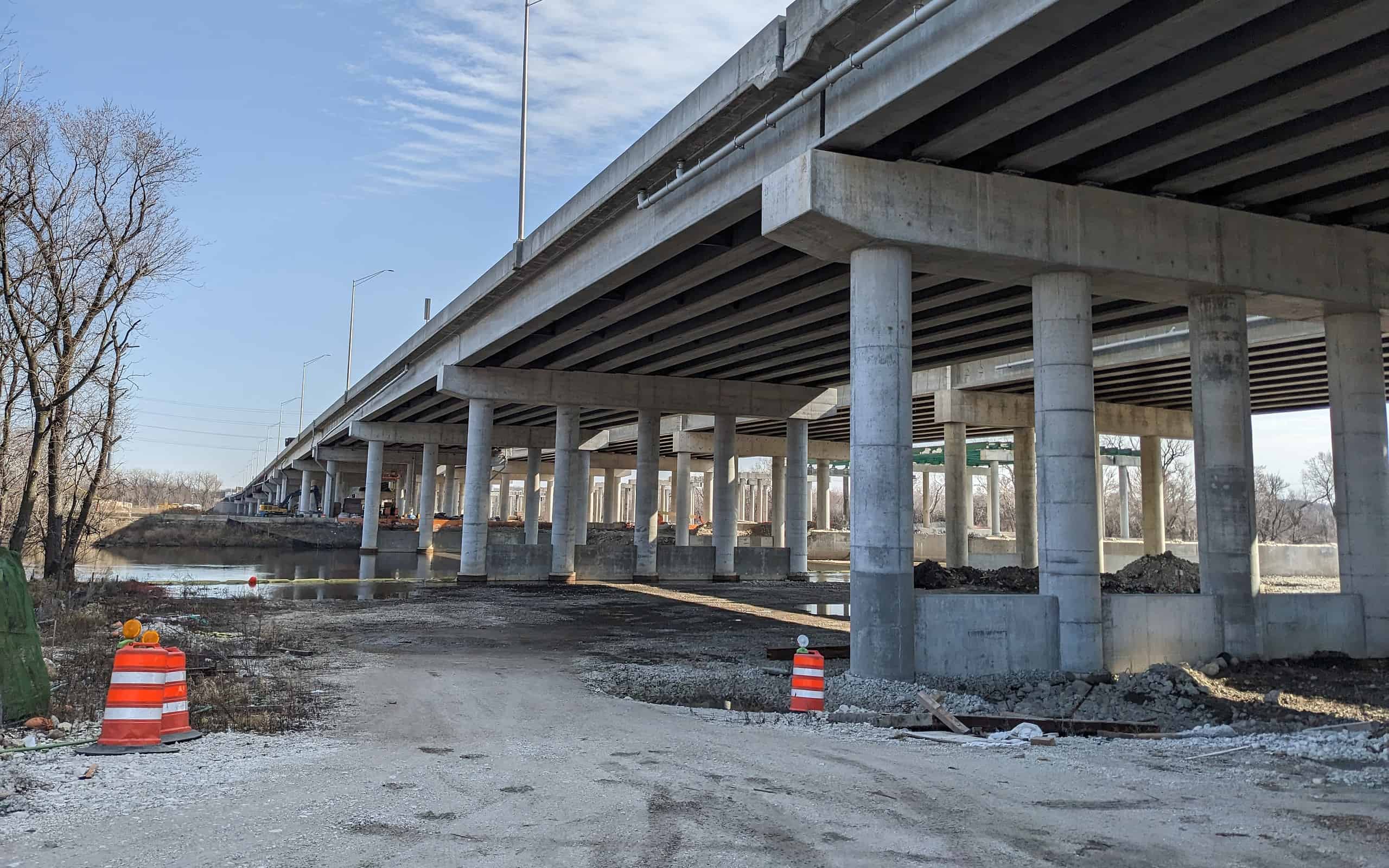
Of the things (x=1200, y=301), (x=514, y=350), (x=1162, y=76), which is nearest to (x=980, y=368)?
(x=514, y=350)

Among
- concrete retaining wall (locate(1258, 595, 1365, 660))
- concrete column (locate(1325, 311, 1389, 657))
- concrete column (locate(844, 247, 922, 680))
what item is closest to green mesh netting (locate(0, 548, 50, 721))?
concrete column (locate(844, 247, 922, 680))

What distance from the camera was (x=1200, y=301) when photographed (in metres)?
16.1

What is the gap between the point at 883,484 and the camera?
1332 cm

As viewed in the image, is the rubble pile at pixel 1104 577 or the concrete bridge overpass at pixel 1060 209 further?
the rubble pile at pixel 1104 577

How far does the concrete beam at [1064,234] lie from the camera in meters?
13.5

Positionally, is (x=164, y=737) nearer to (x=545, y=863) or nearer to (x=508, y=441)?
(x=545, y=863)

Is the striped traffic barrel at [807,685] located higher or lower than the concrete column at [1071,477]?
lower

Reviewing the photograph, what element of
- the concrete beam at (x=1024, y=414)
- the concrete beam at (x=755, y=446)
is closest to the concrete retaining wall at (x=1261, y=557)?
the concrete beam at (x=1024, y=414)

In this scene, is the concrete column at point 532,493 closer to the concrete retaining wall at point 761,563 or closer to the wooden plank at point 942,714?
the concrete retaining wall at point 761,563

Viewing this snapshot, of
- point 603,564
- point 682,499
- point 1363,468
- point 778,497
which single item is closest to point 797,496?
point 603,564

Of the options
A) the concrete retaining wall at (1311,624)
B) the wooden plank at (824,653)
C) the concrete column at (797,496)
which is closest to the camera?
the wooden plank at (824,653)

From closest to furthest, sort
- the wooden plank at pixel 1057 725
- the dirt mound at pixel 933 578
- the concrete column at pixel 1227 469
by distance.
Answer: the wooden plank at pixel 1057 725
the concrete column at pixel 1227 469
the dirt mound at pixel 933 578

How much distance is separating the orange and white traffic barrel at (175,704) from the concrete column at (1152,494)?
135ft

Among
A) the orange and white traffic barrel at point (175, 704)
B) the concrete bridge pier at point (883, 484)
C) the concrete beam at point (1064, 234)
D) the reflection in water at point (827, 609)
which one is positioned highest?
the concrete beam at point (1064, 234)
